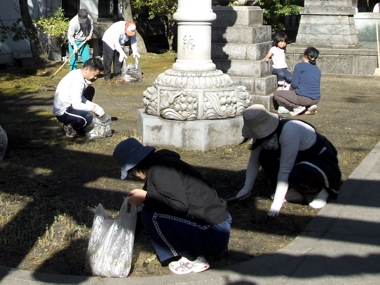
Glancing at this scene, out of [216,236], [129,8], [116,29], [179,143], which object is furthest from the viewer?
[129,8]

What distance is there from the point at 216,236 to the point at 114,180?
2.38 meters

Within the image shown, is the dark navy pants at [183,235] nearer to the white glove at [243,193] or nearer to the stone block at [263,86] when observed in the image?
the white glove at [243,193]

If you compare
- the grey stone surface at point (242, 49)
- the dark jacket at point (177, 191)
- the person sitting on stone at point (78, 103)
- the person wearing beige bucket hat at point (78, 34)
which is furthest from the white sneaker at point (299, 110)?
the dark jacket at point (177, 191)

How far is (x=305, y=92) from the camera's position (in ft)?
32.6

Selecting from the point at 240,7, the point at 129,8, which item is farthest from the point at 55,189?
the point at 129,8

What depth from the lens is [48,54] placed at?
A: 1770 centimetres

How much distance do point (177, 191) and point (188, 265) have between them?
58 centimetres

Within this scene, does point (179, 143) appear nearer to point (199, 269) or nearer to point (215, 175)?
point (215, 175)

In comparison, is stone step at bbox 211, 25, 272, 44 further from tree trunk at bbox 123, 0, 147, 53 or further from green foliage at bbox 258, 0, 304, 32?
green foliage at bbox 258, 0, 304, 32

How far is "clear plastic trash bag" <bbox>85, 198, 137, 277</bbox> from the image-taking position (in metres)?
4.40

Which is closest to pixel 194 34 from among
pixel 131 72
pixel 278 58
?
pixel 278 58

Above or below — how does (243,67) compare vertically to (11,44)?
above

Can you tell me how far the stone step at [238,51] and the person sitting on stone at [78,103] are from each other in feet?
8.76

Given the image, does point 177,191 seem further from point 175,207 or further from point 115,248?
point 115,248
